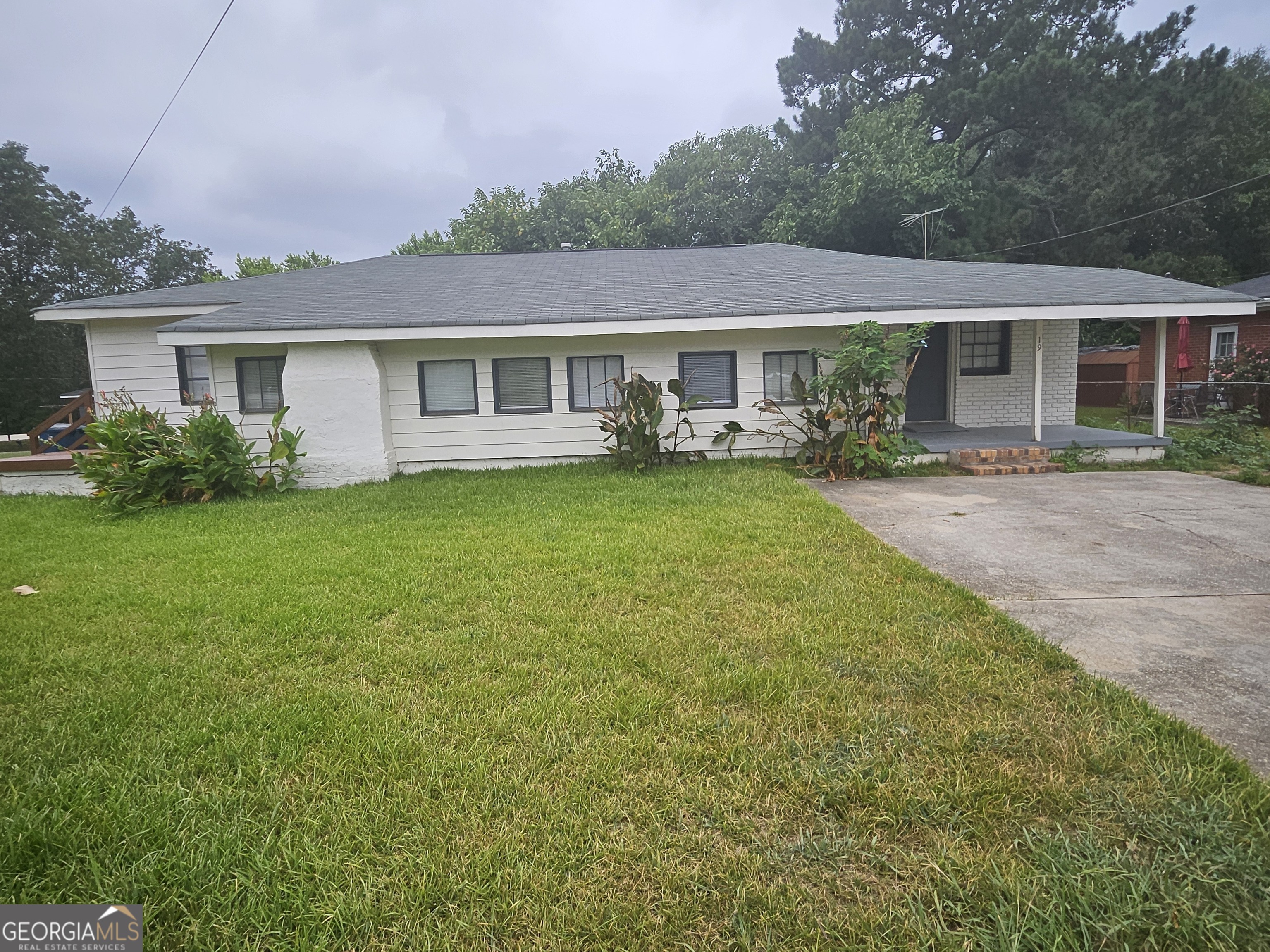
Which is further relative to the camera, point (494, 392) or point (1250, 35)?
point (1250, 35)

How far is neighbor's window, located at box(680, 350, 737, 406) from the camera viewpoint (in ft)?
34.2

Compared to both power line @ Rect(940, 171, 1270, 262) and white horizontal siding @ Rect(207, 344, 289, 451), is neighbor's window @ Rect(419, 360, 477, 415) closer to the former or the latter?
white horizontal siding @ Rect(207, 344, 289, 451)

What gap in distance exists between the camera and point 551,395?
10.4 m

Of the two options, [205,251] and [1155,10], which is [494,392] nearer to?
[1155,10]

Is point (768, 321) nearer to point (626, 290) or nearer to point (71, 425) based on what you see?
point (626, 290)

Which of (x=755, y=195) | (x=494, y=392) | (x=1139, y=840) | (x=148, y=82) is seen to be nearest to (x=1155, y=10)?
(x=755, y=195)

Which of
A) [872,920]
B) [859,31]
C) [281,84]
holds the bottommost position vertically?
[872,920]

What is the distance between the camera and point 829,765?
2.37 metres

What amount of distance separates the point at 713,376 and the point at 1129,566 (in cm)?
665

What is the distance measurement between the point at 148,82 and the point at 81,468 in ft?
18.1

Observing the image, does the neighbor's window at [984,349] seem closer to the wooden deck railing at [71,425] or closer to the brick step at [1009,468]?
the brick step at [1009,468]

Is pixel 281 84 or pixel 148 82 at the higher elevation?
pixel 281 84

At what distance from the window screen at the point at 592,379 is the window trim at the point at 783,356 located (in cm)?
226

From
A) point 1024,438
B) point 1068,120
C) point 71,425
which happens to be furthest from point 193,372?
point 1068,120
